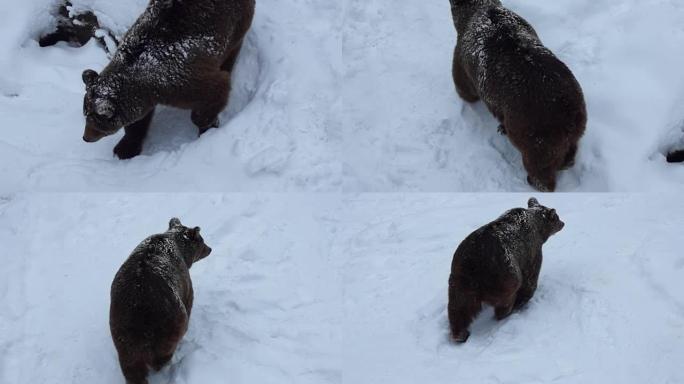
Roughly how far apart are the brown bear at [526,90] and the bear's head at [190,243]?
129 inches

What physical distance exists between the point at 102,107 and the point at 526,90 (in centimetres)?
445

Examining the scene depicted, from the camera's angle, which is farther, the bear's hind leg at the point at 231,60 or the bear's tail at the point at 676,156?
the bear's hind leg at the point at 231,60

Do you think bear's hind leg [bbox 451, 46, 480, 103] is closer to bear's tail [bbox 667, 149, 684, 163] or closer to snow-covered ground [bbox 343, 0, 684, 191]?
snow-covered ground [bbox 343, 0, 684, 191]

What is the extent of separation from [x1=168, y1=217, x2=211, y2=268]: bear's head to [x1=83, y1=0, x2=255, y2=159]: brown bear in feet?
5.13

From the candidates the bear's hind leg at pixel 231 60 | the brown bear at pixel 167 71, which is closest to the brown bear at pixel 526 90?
the bear's hind leg at pixel 231 60

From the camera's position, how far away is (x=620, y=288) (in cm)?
608

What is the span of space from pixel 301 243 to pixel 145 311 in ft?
7.08

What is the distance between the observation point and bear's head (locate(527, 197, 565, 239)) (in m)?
6.76

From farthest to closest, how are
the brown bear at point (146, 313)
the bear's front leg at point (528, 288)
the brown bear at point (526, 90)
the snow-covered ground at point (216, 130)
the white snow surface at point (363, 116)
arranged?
the snow-covered ground at point (216, 130) → the white snow surface at point (363, 116) → the brown bear at point (526, 90) → the bear's front leg at point (528, 288) → the brown bear at point (146, 313)

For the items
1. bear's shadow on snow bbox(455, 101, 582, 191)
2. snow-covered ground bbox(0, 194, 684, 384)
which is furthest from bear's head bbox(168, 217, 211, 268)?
bear's shadow on snow bbox(455, 101, 582, 191)

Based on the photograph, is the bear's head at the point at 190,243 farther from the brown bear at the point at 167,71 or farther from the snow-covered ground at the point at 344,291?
the brown bear at the point at 167,71

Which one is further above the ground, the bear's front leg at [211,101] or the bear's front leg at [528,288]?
the bear's front leg at [211,101]

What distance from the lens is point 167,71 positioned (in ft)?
25.0

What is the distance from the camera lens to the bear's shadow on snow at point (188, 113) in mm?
8125
